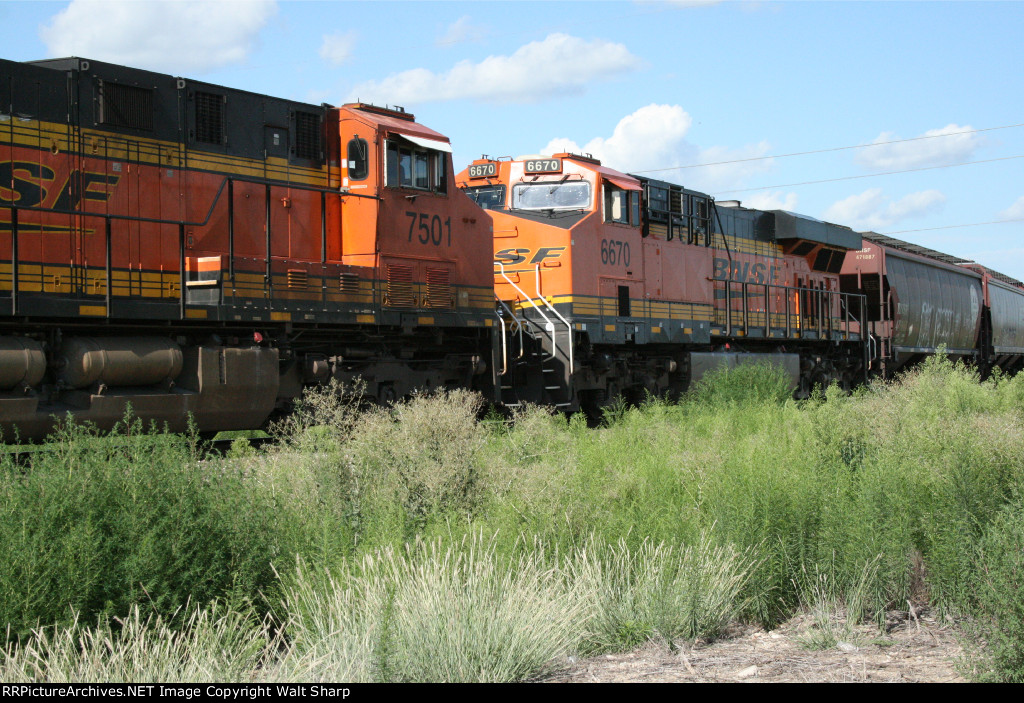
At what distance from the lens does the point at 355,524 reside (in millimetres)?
5871

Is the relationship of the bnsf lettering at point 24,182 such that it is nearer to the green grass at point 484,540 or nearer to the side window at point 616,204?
the green grass at point 484,540

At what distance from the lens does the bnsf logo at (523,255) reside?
1465cm

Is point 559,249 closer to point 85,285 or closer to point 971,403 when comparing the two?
point 971,403

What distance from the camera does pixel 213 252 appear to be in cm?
1064

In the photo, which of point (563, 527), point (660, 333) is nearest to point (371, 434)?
point (563, 527)

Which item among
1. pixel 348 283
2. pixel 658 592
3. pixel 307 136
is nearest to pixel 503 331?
pixel 348 283

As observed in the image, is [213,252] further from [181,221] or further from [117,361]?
[117,361]

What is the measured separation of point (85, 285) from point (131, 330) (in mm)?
630

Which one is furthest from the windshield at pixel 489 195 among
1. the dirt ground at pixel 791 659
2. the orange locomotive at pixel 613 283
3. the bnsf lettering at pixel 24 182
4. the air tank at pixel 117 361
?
the dirt ground at pixel 791 659

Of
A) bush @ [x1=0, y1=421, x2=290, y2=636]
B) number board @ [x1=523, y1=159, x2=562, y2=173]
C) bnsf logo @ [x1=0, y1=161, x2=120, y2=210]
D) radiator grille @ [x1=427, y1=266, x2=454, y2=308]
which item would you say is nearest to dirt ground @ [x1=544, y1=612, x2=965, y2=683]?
Answer: bush @ [x1=0, y1=421, x2=290, y2=636]

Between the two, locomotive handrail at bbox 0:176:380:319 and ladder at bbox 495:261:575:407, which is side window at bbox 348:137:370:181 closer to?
locomotive handrail at bbox 0:176:380:319

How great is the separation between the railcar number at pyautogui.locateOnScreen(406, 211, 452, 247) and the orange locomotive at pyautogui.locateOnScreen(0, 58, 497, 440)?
0.08 feet

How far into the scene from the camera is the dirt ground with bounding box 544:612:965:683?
4133mm

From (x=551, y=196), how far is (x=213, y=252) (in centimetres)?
643
